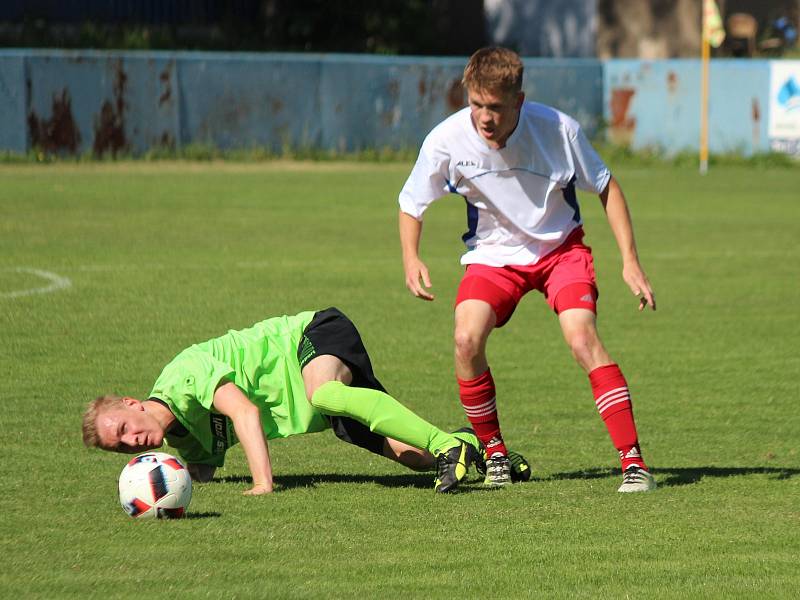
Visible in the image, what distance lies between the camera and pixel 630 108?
96.9 ft

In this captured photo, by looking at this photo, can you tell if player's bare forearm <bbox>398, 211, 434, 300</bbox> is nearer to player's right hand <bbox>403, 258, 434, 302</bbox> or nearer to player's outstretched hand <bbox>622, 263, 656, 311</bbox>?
player's right hand <bbox>403, 258, 434, 302</bbox>

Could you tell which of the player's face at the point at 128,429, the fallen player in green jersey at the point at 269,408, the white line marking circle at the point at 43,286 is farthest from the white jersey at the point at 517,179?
the white line marking circle at the point at 43,286

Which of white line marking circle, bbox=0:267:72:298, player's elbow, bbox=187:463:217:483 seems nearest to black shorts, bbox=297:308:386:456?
player's elbow, bbox=187:463:217:483

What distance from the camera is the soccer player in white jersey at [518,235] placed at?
637 centimetres

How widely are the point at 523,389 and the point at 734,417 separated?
138 cm

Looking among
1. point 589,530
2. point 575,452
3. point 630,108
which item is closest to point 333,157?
point 630,108

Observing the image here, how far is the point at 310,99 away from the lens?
27.2 metres

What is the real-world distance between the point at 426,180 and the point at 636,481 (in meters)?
1.58

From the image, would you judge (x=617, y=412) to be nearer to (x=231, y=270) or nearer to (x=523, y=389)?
(x=523, y=389)

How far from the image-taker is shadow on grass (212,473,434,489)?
6.54 m

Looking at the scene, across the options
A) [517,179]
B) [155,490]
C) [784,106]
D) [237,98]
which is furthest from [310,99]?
[155,490]

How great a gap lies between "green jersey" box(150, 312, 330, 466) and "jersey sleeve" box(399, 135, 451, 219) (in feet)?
2.25

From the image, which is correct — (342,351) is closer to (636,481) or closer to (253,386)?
(253,386)

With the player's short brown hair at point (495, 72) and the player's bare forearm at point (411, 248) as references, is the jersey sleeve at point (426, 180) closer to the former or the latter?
the player's bare forearm at point (411, 248)
